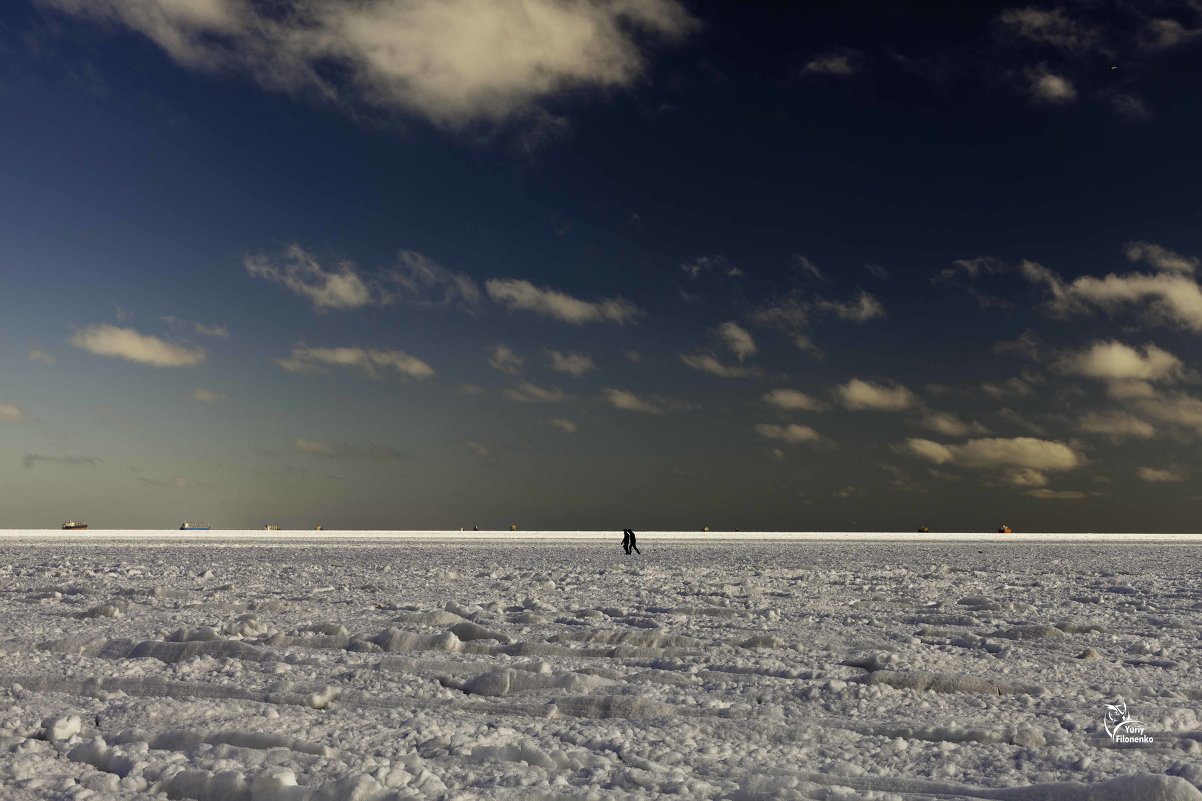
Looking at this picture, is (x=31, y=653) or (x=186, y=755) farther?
(x=31, y=653)

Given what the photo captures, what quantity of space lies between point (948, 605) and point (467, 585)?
8103 millimetres

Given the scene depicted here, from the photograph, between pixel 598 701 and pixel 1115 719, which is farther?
pixel 598 701

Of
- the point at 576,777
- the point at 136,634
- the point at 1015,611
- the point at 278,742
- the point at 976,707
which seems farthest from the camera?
the point at 1015,611

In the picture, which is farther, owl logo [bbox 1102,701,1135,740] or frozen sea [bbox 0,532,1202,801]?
owl logo [bbox 1102,701,1135,740]

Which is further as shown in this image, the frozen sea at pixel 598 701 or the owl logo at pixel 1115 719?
the owl logo at pixel 1115 719

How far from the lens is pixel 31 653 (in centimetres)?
857

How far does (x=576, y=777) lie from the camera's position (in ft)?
16.6

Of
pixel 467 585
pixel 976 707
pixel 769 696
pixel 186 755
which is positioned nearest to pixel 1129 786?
pixel 976 707

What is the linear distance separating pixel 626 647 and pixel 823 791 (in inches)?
168

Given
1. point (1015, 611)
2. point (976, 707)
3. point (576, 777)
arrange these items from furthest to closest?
point (1015, 611) < point (976, 707) < point (576, 777)

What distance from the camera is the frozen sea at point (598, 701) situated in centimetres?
497

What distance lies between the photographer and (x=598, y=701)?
662 cm

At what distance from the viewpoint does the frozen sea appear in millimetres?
4973

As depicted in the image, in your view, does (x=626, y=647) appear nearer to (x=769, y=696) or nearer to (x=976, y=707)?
(x=769, y=696)
